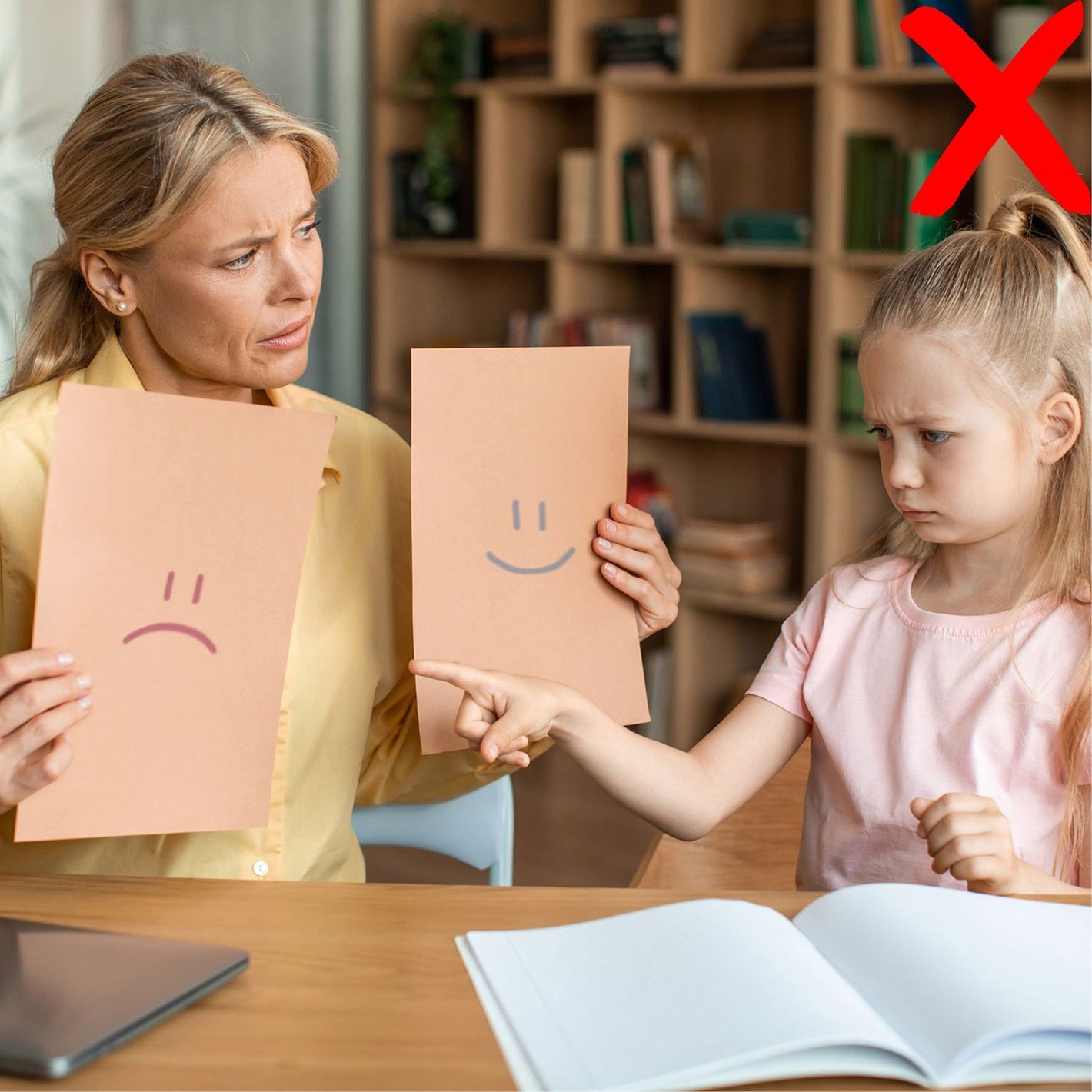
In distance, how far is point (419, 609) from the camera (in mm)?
1090

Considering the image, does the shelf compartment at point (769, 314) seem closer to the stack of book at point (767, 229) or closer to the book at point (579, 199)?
the stack of book at point (767, 229)

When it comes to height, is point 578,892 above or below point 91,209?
below

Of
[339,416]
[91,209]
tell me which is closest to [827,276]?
[339,416]

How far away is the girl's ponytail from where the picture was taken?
128 cm

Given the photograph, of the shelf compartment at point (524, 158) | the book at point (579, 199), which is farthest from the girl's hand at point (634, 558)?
the shelf compartment at point (524, 158)

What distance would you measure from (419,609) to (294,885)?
0.25m

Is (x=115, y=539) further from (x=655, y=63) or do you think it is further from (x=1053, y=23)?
(x=655, y=63)

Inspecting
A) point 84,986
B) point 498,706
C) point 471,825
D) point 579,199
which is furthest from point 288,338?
point 579,199

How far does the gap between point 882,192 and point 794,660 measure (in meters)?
2.01

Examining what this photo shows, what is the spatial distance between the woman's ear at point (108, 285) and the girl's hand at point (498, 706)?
1.57ft

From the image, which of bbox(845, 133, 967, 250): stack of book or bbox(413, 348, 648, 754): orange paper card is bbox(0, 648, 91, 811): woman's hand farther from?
bbox(845, 133, 967, 250): stack of book

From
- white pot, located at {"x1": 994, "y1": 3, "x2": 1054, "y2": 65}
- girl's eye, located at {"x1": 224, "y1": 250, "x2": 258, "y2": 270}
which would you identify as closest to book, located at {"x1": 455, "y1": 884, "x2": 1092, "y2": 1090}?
girl's eye, located at {"x1": 224, "y1": 250, "x2": 258, "y2": 270}

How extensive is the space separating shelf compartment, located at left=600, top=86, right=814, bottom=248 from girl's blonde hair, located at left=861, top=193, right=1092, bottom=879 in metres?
2.32

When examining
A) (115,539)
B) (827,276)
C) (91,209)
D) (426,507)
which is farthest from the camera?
(827,276)
